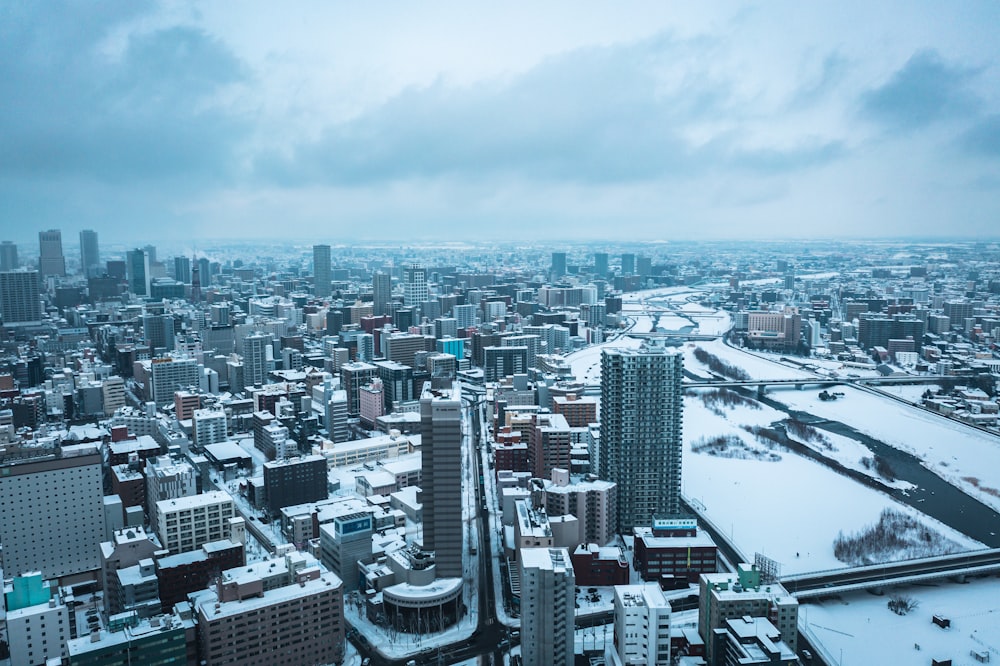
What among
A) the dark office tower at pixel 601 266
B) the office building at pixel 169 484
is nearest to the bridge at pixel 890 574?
the office building at pixel 169 484

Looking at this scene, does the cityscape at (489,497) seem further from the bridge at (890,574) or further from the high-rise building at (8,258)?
the high-rise building at (8,258)

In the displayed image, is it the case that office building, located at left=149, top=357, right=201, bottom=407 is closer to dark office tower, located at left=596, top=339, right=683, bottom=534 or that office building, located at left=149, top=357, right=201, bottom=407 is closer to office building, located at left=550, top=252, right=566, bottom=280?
dark office tower, located at left=596, top=339, right=683, bottom=534

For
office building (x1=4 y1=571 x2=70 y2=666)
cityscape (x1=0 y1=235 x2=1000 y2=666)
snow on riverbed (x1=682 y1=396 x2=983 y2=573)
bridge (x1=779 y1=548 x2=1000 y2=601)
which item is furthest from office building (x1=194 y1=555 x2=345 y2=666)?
snow on riverbed (x1=682 y1=396 x2=983 y2=573)

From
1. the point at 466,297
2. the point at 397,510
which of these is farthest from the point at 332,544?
the point at 466,297

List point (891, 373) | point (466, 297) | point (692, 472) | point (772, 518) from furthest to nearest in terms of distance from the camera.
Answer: point (466, 297) < point (891, 373) < point (692, 472) < point (772, 518)

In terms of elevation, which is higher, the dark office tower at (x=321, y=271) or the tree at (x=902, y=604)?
the dark office tower at (x=321, y=271)

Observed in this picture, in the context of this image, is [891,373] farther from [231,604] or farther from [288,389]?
[231,604]
